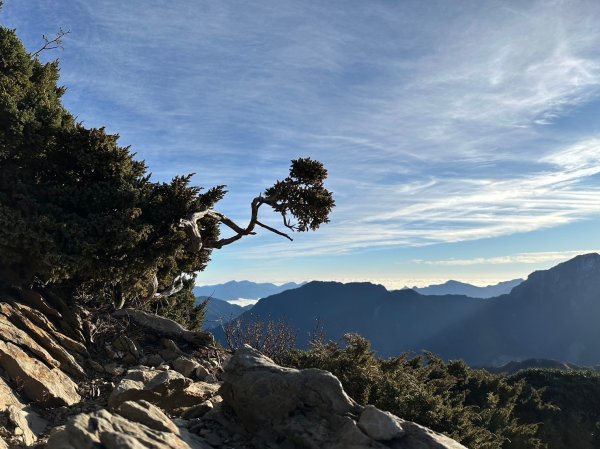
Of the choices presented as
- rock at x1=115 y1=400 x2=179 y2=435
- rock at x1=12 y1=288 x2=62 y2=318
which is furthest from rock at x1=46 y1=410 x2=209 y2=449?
rock at x1=12 y1=288 x2=62 y2=318

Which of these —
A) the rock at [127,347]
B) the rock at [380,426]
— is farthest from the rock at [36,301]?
the rock at [380,426]

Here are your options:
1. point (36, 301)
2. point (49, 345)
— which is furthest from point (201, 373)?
point (36, 301)

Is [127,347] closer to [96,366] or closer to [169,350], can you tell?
[169,350]

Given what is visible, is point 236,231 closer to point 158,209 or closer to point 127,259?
point 158,209

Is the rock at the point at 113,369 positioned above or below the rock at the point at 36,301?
below

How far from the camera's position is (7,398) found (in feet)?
28.1

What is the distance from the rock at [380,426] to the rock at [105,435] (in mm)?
2979

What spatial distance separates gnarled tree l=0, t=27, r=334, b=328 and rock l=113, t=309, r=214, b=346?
0.90m

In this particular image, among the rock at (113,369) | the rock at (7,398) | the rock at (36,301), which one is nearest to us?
the rock at (7,398)

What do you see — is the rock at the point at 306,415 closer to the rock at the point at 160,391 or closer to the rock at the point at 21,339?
the rock at the point at 160,391

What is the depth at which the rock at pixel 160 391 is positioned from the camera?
8.95 meters

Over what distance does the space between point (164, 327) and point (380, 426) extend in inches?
405

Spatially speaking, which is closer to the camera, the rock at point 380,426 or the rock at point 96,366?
the rock at point 380,426

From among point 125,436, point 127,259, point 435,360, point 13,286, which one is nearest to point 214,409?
point 125,436
